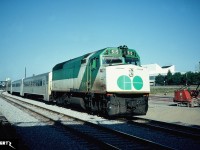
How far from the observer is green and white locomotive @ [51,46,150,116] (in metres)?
11.9

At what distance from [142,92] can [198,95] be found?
34.1 feet

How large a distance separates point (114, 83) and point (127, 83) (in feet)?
2.21

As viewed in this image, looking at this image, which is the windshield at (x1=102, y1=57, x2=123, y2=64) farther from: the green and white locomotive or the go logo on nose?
the go logo on nose

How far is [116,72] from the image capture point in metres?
12.0

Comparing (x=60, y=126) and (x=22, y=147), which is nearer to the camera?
(x=22, y=147)

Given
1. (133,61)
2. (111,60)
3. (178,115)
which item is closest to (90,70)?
(111,60)

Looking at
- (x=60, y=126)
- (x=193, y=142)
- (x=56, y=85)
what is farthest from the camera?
(x=56, y=85)

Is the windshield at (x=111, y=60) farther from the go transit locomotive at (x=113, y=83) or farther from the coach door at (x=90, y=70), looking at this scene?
the coach door at (x=90, y=70)

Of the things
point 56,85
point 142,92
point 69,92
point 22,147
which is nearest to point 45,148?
point 22,147

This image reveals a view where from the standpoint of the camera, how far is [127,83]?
12.0 m

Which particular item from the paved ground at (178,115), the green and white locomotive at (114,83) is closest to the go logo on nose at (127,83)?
the green and white locomotive at (114,83)

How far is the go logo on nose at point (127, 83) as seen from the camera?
1188 cm

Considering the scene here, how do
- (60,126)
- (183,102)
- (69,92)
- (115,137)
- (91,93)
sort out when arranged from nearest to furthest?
1. (115,137)
2. (60,126)
3. (91,93)
4. (69,92)
5. (183,102)

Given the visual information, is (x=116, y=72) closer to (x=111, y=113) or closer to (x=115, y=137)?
(x=111, y=113)
